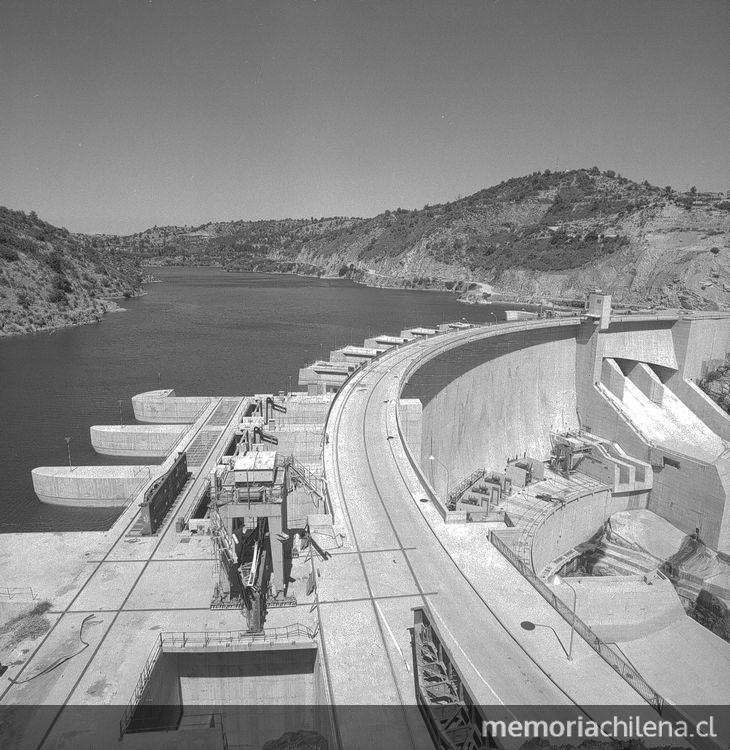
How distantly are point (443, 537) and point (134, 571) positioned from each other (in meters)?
8.46

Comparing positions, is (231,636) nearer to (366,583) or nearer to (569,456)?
(366,583)

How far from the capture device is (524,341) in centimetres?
3797

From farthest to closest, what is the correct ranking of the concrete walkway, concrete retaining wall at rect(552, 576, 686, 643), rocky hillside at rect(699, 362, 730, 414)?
rocky hillside at rect(699, 362, 730, 414), concrete retaining wall at rect(552, 576, 686, 643), the concrete walkway

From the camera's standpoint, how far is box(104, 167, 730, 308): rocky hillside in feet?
227

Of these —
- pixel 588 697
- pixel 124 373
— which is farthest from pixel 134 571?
pixel 124 373

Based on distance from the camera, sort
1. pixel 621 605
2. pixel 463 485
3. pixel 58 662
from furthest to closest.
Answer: pixel 463 485 → pixel 621 605 → pixel 58 662

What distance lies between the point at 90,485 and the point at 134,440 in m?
6.05

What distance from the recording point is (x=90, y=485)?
2416cm

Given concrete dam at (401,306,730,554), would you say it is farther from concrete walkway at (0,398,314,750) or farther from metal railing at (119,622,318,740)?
metal railing at (119,622,318,740)

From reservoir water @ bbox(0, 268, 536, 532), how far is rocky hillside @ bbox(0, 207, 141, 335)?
3.60m

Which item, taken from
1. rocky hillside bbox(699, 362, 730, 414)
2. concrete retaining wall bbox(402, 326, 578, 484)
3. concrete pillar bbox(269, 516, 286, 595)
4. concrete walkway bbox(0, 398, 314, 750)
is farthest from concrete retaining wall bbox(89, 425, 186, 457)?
rocky hillside bbox(699, 362, 730, 414)

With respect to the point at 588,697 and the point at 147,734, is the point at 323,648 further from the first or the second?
the point at 588,697

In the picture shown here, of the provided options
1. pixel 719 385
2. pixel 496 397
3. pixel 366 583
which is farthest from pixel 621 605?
pixel 719 385

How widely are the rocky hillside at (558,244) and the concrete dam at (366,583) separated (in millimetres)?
42595
